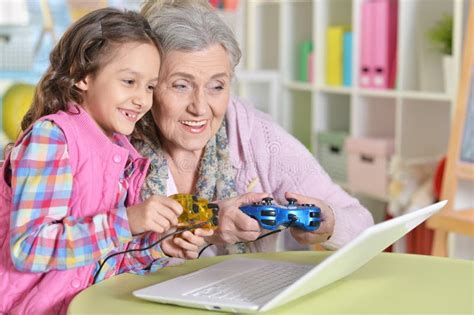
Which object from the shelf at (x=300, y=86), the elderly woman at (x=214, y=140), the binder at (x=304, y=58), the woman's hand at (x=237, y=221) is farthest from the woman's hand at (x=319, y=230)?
the binder at (x=304, y=58)

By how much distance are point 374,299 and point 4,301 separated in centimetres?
61

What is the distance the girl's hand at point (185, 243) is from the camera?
61.4 inches

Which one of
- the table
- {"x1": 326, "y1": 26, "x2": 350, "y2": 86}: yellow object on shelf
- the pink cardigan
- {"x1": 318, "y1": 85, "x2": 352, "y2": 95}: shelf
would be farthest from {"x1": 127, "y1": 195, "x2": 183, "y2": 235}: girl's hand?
{"x1": 326, "y1": 26, "x2": 350, "y2": 86}: yellow object on shelf

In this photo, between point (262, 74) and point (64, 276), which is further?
point (262, 74)

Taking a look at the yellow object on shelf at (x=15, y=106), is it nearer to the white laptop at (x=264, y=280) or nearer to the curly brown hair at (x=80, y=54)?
the curly brown hair at (x=80, y=54)

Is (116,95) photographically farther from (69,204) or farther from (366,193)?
(366,193)

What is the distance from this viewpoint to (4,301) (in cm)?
152

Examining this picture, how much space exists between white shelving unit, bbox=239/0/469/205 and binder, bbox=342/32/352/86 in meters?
0.05

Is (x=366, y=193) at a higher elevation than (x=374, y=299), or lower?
lower

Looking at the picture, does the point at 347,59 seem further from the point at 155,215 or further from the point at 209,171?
the point at 155,215

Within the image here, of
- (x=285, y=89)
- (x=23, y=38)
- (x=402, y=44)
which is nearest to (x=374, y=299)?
(x=402, y=44)

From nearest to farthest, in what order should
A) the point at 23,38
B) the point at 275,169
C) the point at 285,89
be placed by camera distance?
the point at 275,169 < the point at 285,89 < the point at 23,38

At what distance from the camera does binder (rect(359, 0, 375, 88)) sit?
3.93 m

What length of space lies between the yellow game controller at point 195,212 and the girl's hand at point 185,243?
1cm
